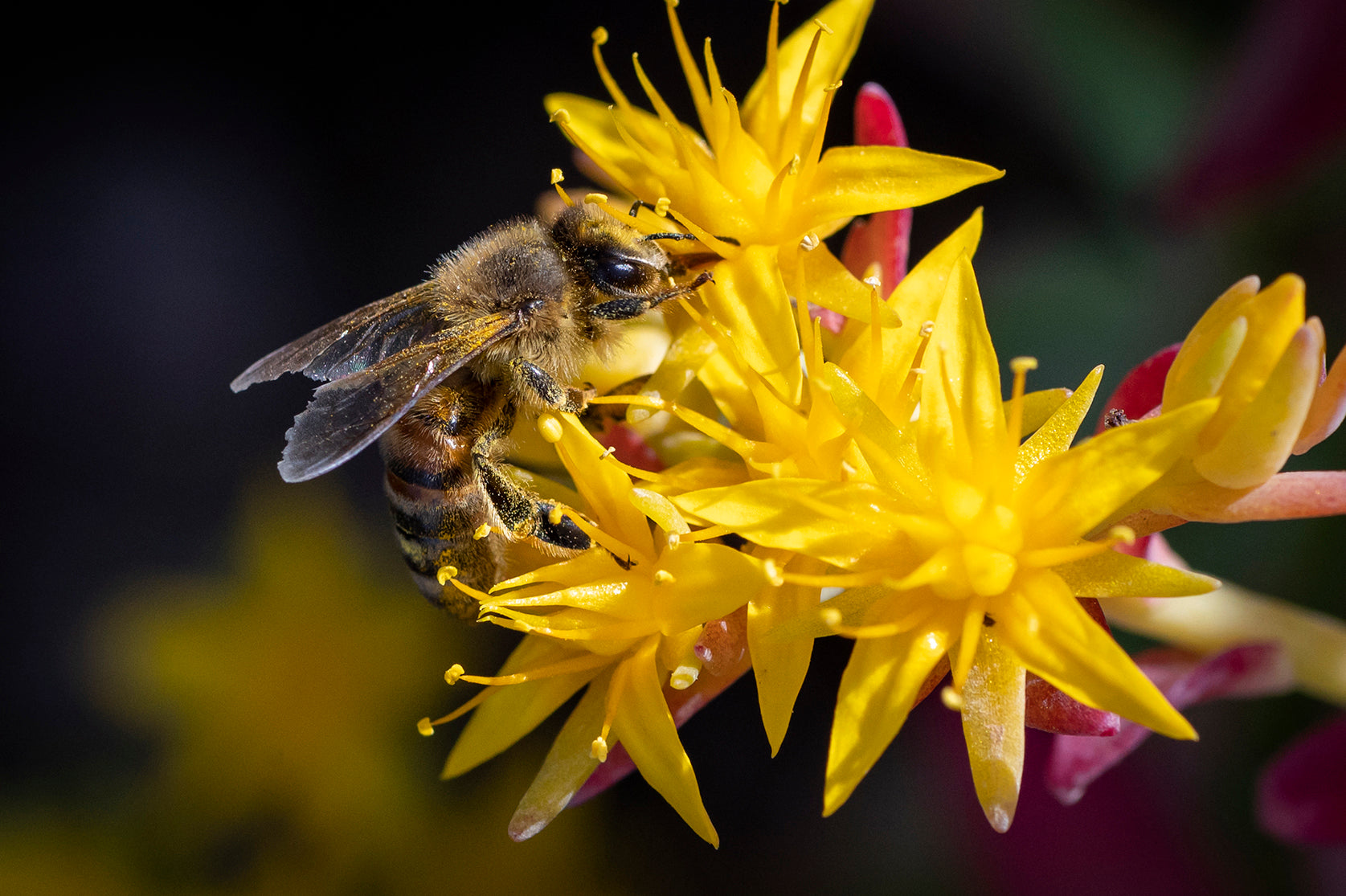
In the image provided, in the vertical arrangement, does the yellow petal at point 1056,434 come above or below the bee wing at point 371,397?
below

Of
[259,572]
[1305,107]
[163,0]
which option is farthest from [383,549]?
[1305,107]

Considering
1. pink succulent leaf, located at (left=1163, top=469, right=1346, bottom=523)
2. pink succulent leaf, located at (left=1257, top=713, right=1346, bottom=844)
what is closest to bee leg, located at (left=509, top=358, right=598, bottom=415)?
pink succulent leaf, located at (left=1163, top=469, right=1346, bottom=523)

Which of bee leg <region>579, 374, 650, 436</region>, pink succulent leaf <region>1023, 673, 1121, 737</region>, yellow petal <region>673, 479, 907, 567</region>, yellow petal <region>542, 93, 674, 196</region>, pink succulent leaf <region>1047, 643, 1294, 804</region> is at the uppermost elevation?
yellow petal <region>542, 93, 674, 196</region>

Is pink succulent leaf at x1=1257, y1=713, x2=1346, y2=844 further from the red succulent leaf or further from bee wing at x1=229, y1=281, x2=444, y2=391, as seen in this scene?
bee wing at x1=229, y1=281, x2=444, y2=391

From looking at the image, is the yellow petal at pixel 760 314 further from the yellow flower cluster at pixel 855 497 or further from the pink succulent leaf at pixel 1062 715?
the pink succulent leaf at pixel 1062 715

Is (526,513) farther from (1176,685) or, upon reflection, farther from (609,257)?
(1176,685)

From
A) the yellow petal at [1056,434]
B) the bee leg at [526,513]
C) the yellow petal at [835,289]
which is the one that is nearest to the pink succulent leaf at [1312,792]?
the yellow petal at [1056,434]

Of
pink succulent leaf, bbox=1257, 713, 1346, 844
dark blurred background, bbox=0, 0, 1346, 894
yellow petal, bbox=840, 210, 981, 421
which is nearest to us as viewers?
yellow petal, bbox=840, 210, 981, 421
